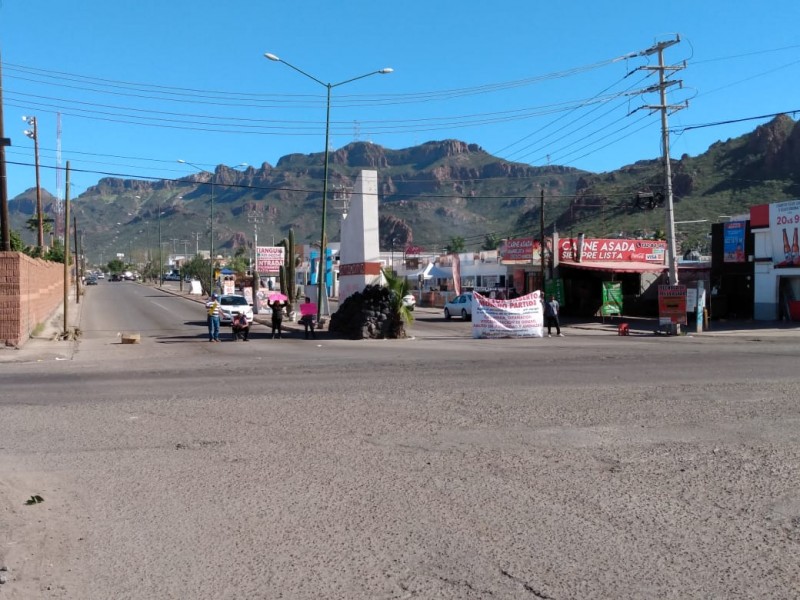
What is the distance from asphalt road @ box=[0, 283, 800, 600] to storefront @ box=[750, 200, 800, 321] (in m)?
23.3

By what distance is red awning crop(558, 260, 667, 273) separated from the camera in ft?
138

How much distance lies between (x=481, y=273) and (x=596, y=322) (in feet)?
78.1

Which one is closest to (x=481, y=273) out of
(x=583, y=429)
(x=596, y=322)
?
(x=596, y=322)

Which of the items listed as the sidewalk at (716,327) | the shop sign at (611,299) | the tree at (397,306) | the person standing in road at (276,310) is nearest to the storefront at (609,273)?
the sidewalk at (716,327)

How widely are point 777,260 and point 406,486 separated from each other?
3442cm

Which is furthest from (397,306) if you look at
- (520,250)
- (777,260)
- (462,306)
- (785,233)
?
(785,233)

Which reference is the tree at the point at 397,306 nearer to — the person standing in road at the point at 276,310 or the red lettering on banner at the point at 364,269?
the red lettering on banner at the point at 364,269

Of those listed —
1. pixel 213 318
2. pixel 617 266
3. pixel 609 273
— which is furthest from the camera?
pixel 609 273

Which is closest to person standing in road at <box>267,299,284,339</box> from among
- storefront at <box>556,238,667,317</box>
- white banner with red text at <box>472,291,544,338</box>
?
white banner with red text at <box>472,291,544,338</box>

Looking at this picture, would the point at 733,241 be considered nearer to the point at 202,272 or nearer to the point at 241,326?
the point at 241,326

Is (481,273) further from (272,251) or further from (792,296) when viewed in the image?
(792,296)

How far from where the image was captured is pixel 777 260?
3669 cm

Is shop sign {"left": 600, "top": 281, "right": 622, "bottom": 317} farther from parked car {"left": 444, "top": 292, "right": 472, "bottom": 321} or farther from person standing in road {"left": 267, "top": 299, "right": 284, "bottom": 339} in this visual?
person standing in road {"left": 267, "top": 299, "right": 284, "bottom": 339}

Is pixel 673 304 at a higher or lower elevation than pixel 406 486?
higher
